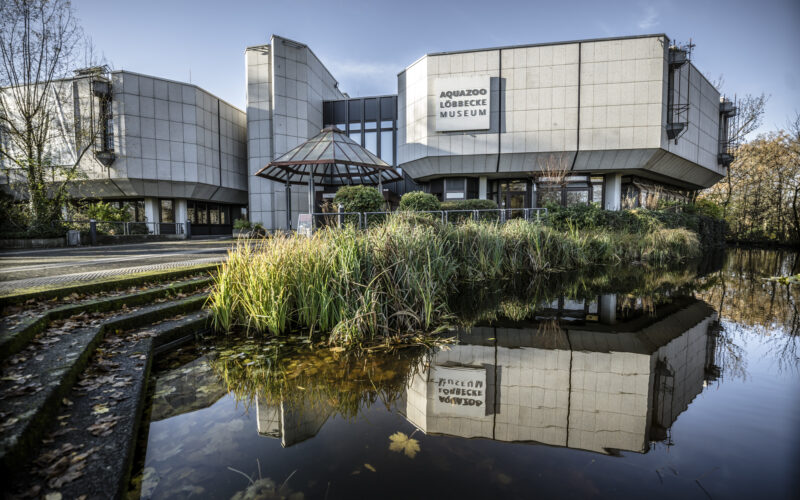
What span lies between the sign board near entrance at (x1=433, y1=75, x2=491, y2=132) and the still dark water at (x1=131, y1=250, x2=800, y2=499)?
1819 cm

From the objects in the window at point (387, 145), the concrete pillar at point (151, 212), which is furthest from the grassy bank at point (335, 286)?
the concrete pillar at point (151, 212)

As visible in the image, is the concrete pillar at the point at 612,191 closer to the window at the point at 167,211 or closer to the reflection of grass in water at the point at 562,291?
the reflection of grass in water at the point at 562,291

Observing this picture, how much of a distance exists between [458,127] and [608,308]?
670 inches

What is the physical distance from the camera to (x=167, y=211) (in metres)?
26.0

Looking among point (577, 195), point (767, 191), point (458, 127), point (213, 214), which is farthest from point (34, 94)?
point (767, 191)

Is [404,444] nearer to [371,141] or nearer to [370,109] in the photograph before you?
[371,141]

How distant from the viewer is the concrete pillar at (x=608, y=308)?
523cm

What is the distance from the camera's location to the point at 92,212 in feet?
64.1

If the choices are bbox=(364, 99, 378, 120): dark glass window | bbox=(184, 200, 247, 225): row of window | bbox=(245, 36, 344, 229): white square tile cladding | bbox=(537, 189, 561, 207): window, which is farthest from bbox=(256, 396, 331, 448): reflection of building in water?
bbox=(184, 200, 247, 225): row of window

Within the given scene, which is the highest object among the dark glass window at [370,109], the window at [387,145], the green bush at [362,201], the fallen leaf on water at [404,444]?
the dark glass window at [370,109]

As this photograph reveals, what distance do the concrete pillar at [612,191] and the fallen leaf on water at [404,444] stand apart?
75.8ft

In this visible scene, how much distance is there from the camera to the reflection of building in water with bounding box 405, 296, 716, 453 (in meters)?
2.48

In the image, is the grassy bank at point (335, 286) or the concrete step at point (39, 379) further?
the grassy bank at point (335, 286)

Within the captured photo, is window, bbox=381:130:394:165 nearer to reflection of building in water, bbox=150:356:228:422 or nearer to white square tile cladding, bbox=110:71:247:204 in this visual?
white square tile cladding, bbox=110:71:247:204
